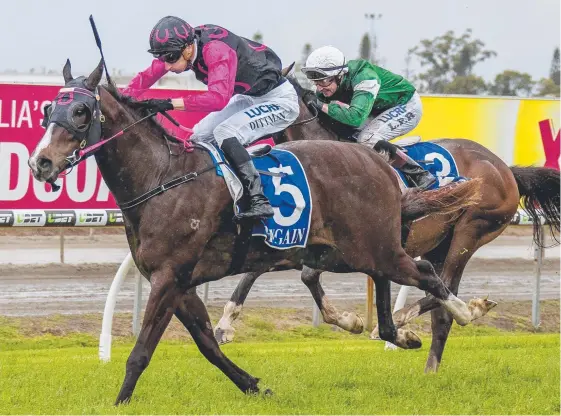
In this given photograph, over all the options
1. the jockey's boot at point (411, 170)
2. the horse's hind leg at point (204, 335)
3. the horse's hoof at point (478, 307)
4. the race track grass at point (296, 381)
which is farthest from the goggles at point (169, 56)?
the horse's hoof at point (478, 307)

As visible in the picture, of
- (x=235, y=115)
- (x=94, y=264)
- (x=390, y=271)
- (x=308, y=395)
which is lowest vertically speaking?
(x=94, y=264)

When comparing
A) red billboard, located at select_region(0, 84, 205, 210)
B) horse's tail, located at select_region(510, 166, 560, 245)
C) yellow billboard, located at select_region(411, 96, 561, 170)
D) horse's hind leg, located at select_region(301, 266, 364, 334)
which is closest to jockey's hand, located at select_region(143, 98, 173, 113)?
horse's hind leg, located at select_region(301, 266, 364, 334)

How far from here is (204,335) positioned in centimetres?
642

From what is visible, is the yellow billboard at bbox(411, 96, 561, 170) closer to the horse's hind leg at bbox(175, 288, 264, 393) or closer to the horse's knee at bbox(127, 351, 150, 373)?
the horse's hind leg at bbox(175, 288, 264, 393)

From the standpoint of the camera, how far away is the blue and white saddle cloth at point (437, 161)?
796cm

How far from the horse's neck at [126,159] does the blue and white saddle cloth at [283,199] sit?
1.23ft

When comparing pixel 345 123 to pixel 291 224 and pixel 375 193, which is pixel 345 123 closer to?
pixel 375 193

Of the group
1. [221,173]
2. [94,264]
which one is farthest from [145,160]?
[94,264]

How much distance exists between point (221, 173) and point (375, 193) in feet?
3.47

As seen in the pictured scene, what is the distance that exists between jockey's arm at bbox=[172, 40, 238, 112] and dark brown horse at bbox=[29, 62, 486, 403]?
31 centimetres

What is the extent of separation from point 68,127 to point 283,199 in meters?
1.33

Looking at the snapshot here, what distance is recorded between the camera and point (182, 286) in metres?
6.07

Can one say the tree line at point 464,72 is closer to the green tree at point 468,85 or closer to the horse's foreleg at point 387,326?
the green tree at point 468,85

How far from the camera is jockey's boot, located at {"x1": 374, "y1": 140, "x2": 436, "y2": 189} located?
25.1ft
